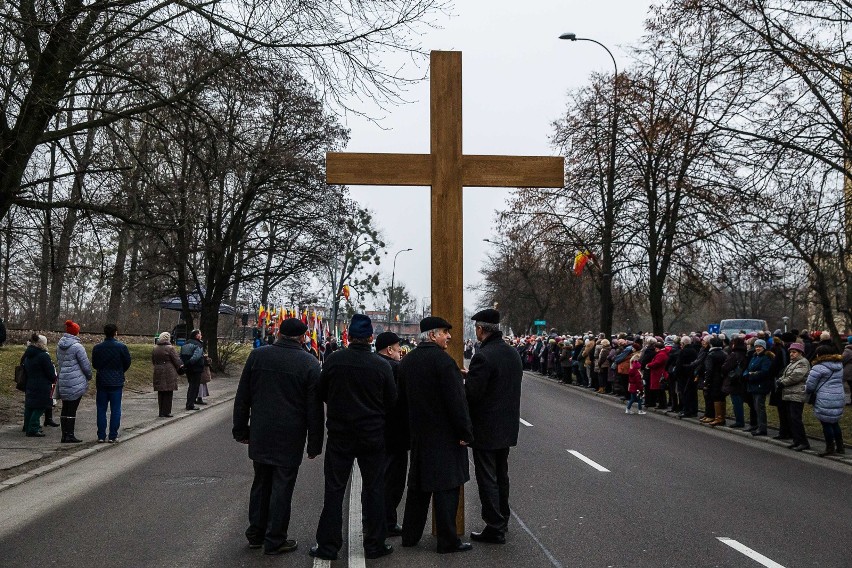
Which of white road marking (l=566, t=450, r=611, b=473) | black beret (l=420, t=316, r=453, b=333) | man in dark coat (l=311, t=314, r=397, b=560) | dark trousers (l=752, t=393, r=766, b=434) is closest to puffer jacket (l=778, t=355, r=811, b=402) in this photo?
dark trousers (l=752, t=393, r=766, b=434)

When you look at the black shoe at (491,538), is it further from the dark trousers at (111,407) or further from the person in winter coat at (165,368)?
the person in winter coat at (165,368)

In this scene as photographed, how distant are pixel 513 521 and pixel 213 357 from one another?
97.2ft

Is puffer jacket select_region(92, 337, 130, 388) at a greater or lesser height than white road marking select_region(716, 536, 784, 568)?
greater

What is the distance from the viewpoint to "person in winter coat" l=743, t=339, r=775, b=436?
658 inches

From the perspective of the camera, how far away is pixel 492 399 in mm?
7590

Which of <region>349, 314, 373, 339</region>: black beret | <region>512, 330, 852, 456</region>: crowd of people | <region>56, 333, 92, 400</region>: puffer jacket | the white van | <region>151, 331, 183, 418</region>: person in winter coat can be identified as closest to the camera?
<region>349, 314, 373, 339</region>: black beret

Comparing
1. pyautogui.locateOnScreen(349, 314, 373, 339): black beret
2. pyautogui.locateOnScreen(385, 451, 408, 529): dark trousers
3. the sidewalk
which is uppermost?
pyautogui.locateOnScreen(349, 314, 373, 339): black beret

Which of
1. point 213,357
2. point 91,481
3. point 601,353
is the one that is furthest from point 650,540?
point 213,357

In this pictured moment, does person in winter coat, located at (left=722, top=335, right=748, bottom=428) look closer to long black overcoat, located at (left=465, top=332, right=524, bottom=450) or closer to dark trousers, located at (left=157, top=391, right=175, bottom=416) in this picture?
dark trousers, located at (left=157, top=391, right=175, bottom=416)

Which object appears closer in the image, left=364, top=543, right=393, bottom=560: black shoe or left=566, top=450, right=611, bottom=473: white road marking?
left=364, top=543, right=393, bottom=560: black shoe

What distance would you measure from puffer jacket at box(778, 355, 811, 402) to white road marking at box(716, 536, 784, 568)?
8.01 metres

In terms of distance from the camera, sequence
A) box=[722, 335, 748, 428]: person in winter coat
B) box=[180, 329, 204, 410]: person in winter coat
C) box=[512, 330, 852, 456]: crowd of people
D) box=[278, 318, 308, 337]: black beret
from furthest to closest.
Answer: box=[180, 329, 204, 410]: person in winter coat
box=[722, 335, 748, 428]: person in winter coat
box=[512, 330, 852, 456]: crowd of people
box=[278, 318, 308, 337]: black beret

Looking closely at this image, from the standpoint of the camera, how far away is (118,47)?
13781 millimetres

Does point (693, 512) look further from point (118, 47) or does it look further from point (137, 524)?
point (118, 47)
